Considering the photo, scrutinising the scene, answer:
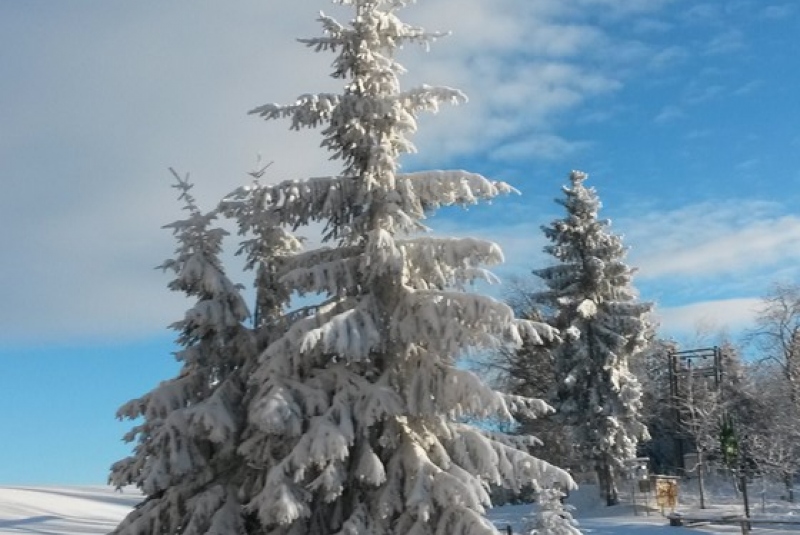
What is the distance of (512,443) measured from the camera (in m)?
12.0

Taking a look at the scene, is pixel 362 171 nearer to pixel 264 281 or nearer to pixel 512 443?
pixel 264 281

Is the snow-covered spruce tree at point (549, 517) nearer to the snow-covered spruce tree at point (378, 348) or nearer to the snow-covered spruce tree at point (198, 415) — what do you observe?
the snow-covered spruce tree at point (378, 348)

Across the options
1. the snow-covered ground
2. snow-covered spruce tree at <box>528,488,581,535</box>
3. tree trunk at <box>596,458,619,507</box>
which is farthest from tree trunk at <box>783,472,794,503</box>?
snow-covered spruce tree at <box>528,488,581,535</box>

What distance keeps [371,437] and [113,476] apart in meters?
3.61

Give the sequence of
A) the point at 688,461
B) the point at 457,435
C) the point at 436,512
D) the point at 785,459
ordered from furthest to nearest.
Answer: the point at 688,461
the point at 785,459
the point at 457,435
the point at 436,512

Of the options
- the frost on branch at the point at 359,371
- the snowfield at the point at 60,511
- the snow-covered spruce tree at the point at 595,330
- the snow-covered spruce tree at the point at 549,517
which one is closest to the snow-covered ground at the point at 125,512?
the snowfield at the point at 60,511

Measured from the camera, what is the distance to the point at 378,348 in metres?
11.7

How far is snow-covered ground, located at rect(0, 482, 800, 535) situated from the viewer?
27312 mm

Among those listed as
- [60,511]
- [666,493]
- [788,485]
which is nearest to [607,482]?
[666,493]

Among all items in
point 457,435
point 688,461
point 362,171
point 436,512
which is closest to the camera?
point 436,512

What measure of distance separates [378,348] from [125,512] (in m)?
24.5

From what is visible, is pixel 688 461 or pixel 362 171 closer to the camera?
pixel 362 171

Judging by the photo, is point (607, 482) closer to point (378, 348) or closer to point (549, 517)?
point (549, 517)

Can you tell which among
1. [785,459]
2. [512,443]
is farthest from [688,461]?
[512,443]
